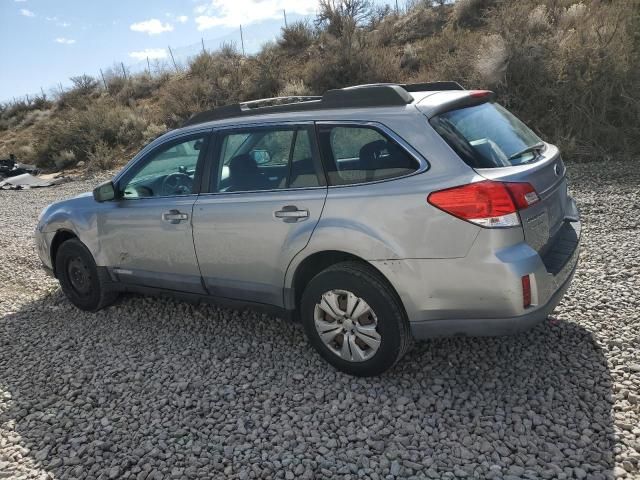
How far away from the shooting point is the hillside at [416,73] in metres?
9.83

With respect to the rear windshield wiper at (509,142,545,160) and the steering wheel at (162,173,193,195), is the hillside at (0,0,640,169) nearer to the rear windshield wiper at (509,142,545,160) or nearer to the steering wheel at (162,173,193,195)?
the rear windshield wiper at (509,142,545,160)

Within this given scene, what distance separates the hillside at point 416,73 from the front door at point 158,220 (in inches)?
302

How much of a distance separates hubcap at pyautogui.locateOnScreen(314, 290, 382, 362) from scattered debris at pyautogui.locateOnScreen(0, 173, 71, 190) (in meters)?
15.6

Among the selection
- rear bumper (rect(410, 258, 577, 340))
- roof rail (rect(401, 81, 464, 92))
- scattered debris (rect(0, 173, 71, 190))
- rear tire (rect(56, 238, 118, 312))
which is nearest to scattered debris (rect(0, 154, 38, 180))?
scattered debris (rect(0, 173, 71, 190))

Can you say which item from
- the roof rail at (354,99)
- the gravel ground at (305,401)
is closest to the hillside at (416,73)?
the gravel ground at (305,401)

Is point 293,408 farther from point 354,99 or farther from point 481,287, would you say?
point 354,99

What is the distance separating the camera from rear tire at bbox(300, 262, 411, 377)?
3.22 m

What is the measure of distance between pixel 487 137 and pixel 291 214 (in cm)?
131

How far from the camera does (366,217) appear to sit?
3.17 metres

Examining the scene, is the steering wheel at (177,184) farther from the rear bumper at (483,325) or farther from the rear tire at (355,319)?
the rear bumper at (483,325)

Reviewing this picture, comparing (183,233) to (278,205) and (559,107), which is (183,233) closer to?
(278,205)

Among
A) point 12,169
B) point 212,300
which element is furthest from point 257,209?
point 12,169

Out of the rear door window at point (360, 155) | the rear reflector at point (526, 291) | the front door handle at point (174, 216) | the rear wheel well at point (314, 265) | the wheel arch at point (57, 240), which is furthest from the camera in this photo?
the wheel arch at point (57, 240)

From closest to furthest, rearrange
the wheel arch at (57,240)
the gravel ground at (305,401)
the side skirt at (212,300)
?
the gravel ground at (305,401), the side skirt at (212,300), the wheel arch at (57,240)
